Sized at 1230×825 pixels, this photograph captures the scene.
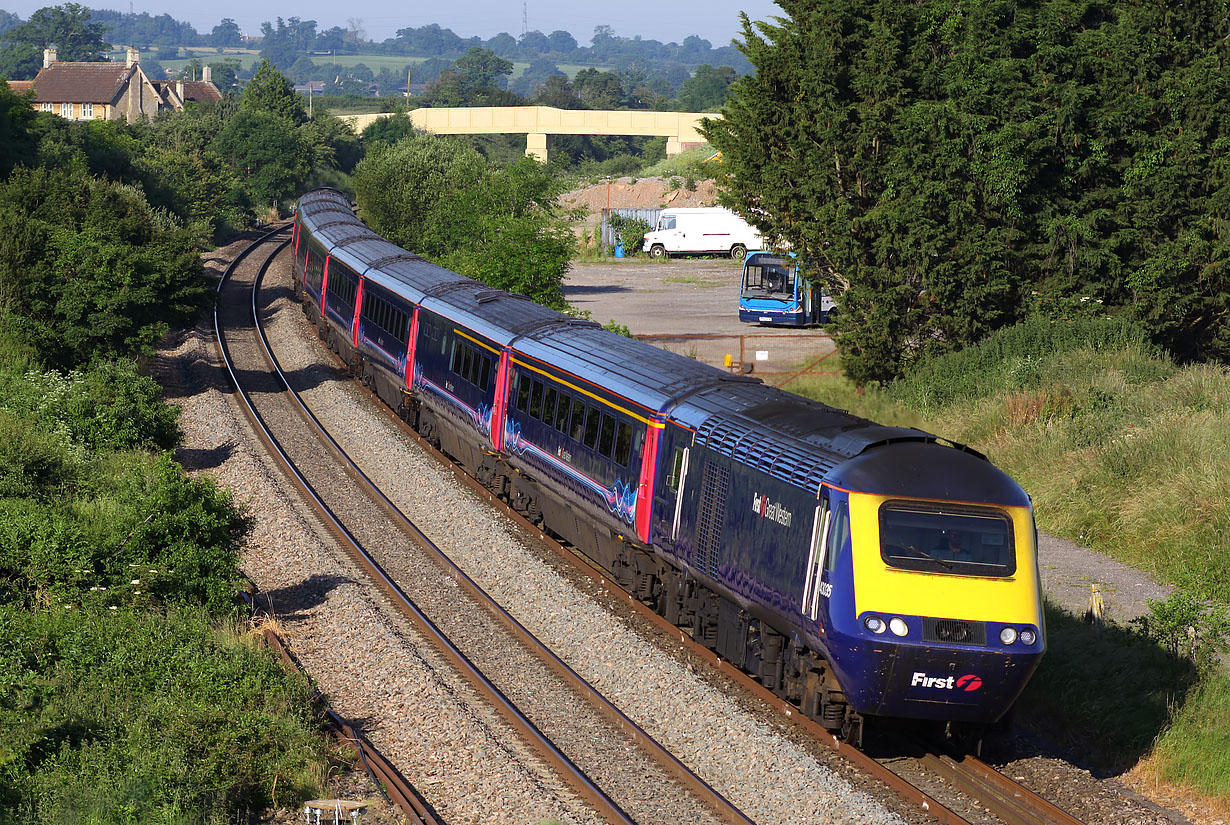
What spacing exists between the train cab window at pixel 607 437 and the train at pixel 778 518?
0.04 m

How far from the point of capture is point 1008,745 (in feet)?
39.4

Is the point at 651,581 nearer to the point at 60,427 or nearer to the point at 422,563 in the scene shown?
the point at 422,563

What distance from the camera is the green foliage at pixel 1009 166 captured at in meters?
24.4

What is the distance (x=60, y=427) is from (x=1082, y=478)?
17.6 m

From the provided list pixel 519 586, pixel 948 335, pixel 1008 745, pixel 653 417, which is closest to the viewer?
pixel 1008 745

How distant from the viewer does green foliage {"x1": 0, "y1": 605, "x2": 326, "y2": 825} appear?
9328mm

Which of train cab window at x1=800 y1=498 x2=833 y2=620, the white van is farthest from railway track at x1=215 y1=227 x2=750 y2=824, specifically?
the white van

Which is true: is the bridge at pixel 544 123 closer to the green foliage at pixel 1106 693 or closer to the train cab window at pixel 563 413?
the train cab window at pixel 563 413

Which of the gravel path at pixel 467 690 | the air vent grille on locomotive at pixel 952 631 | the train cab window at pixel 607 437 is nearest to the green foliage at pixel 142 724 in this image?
the gravel path at pixel 467 690

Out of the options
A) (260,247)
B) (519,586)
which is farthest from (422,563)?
(260,247)

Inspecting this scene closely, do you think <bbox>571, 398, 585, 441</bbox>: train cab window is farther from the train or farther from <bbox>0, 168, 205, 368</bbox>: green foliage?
<bbox>0, 168, 205, 368</bbox>: green foliage

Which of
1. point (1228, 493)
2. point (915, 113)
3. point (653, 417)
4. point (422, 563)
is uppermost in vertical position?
point (915, 113)

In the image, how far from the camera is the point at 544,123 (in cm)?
12812

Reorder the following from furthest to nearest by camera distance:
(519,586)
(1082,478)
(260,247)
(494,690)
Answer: (260,247) < (1082,478) < (519,586) < (494,690)
